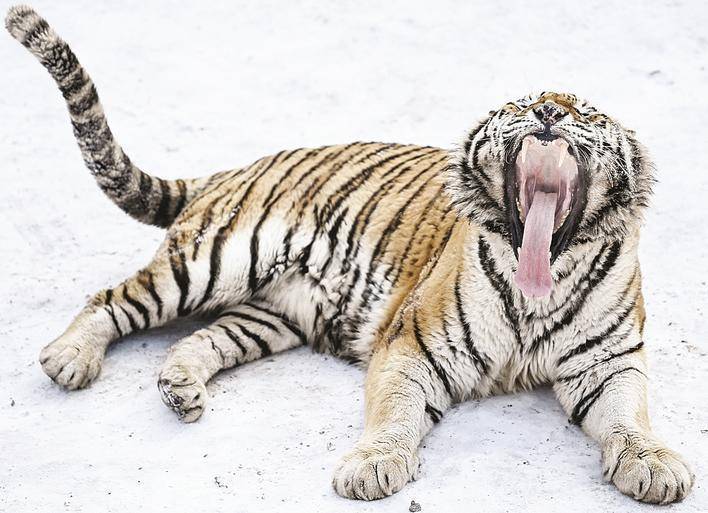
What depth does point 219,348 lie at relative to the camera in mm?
4012

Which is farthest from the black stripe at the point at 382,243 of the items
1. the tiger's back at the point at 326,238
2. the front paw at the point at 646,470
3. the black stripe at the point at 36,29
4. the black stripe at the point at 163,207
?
the black stripe at the point at 36,29

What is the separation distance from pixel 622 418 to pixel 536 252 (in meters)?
0.57

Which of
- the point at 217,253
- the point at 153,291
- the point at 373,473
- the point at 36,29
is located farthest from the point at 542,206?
the point at 36,29

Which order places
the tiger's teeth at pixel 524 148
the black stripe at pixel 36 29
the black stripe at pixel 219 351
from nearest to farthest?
the tiger's teeth at pixel 524 148, the black stripe at pixel 219 351, the black stripe at pixel 36 29

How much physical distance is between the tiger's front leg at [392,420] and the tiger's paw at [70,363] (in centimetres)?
105

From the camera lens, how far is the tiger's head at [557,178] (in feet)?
10.3

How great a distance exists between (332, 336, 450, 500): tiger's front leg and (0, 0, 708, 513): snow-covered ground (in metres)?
0.06

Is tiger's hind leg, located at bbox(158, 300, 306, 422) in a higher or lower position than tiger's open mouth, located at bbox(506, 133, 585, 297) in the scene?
lower

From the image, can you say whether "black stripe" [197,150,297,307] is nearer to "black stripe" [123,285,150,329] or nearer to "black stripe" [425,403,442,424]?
"black stripe" [123,285,150,329]

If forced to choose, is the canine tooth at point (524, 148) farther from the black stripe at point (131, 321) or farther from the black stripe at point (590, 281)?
the black stripe at point (131, 321)

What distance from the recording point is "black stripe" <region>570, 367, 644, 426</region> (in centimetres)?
334

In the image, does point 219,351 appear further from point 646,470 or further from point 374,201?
point 646,470

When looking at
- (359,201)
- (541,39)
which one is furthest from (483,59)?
(359,201)

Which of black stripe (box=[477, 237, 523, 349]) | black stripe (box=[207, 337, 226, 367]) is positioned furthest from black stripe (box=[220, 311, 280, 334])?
black stripe (box=[477, 237, 523, 349])
